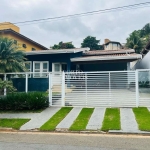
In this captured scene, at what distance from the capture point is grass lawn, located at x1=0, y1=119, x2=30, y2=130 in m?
7.06

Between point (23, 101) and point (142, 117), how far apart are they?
234 inches

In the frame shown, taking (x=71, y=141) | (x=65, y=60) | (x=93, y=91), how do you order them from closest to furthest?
(x=71, y=141), (x=93, y=91), (x=65, y=60)

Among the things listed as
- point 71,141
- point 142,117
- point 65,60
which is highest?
point 65,60

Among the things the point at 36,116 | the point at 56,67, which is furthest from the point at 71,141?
the point at 56,67

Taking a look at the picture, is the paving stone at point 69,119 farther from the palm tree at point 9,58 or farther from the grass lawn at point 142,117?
the palm tree at point 9,58

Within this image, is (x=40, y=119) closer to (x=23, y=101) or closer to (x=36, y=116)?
(x=36, y=116)

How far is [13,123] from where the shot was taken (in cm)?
740

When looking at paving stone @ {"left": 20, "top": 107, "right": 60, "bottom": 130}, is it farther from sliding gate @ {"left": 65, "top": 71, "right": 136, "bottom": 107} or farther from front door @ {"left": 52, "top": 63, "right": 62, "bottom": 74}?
front door @ {"left": 52, "top": 63, "right": 62, "bottom": 74}

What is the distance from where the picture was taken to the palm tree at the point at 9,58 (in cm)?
1082

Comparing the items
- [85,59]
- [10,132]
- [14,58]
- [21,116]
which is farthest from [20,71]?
[85,59]

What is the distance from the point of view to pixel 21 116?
8.41 metres

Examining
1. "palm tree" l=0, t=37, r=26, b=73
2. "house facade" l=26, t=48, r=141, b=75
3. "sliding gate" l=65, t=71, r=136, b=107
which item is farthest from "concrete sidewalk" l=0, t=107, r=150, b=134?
"house facade" l=26, t=48, r=141, b=75

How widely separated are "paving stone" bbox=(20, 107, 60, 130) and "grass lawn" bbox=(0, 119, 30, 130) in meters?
0.23

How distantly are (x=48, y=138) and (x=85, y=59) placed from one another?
11.3 metres
